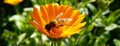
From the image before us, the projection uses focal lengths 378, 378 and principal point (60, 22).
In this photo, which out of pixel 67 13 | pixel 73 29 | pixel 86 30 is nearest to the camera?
pixel 73 29

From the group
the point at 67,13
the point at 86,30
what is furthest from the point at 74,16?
the point at 86,30

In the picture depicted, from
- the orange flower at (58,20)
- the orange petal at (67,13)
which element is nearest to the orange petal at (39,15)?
the orange flower at (58,20)

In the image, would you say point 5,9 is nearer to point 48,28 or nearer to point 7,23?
point 7,23

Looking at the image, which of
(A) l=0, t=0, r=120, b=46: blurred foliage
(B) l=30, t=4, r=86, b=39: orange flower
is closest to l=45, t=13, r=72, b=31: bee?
(B) l=30, t=4, r=86, b=39: orange flower

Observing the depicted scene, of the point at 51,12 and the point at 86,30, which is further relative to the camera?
the point at 86,30

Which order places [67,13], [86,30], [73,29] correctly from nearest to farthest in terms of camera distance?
[73,29] → [67,13] → [86,30]

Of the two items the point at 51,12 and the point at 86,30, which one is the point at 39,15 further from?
the point at 86,30

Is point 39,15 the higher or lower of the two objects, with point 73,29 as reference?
higher

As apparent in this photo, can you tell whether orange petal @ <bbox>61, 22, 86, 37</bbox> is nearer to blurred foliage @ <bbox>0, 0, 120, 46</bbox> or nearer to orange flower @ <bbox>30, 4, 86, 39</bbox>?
orange flower @ <bbox>30, 4, 86, 39</bbox>

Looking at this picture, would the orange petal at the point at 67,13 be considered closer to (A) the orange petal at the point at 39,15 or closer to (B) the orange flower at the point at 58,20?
(B) the orange flower at the point at 58,20

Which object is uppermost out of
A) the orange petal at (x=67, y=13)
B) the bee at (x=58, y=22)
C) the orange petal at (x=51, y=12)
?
the orange petal at (x=51, y=12)
